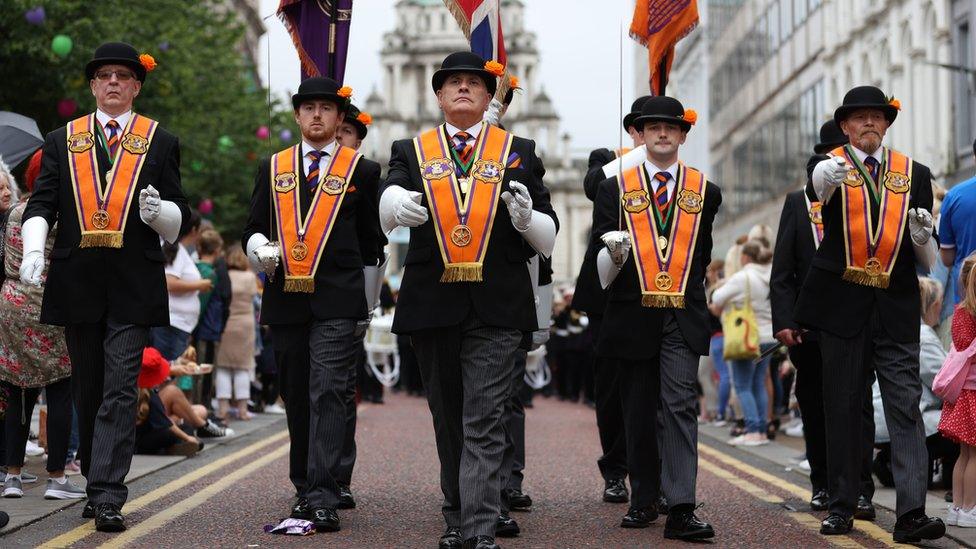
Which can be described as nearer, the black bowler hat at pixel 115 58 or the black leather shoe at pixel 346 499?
the black bowler hat at pixel 115 58

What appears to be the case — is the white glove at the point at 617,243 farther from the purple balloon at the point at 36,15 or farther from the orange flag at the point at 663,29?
the purple balloon at the point at 36,15

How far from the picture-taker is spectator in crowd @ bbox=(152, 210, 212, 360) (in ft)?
44.1

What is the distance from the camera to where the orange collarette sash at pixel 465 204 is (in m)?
7.22

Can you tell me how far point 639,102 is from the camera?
31.6 ft

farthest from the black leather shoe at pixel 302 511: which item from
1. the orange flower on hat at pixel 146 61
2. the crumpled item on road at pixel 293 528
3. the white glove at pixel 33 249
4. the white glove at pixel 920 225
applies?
the white glove at pixel 920 225

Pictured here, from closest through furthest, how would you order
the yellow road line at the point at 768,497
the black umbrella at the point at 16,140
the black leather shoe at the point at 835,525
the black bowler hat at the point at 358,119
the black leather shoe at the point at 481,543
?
the black leather shoe at the point at 481,543 → the yellow road line at the point at 768,497 → the black leather shoe at the point at 835,525 → the black bowler hat at the point at 358,119 → the black umbrella at the point at 16,140

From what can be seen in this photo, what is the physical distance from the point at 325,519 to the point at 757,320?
27.1ft

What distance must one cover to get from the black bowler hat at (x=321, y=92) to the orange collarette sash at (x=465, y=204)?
1.13 metres

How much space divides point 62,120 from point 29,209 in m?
22.2

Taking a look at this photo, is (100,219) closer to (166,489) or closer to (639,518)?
(166,489)

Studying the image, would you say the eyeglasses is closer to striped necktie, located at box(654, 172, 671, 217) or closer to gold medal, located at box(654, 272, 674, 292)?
striped necktie, located at box(654, 172, 671, 217)

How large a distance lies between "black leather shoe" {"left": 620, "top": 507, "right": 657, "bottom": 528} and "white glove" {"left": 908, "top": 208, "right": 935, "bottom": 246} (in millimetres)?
1883

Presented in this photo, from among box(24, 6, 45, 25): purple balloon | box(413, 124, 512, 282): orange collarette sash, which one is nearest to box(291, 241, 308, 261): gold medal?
box(413, 124, 512, 282): orange collarette sash

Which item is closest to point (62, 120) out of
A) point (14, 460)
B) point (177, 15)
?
point (177, 15)
